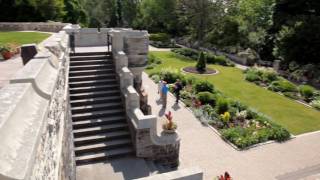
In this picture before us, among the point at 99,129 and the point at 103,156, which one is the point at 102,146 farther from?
the point at 99,129

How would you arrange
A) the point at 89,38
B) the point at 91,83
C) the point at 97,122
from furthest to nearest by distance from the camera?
the point at 89,38, the point at 91,83, the point at 97,122

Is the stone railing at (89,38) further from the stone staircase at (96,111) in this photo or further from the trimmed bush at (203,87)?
the trimmed bush at (203,87)

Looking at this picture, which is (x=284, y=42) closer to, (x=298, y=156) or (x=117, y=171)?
(x=298, y=156)

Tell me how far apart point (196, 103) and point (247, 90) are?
5.83m

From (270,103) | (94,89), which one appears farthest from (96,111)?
(270,103)

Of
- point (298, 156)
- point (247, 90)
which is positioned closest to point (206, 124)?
point (298, 156)

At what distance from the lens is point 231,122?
50.5 ft

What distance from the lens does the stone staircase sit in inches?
442

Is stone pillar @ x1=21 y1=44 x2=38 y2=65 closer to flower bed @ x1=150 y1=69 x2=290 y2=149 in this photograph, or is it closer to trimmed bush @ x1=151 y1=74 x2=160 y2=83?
flower bed @ x1=150 y1=69 x2=290 y2=149

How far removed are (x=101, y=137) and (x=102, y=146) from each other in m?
0.40

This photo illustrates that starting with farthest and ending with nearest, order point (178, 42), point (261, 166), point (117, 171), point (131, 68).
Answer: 1. point (178, 42)
2. point (131, 68)
3. point (261, 166)
4. point (117, 171)

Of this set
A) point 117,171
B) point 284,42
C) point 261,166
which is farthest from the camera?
point 284,42

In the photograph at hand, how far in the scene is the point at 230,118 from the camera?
15617 mm

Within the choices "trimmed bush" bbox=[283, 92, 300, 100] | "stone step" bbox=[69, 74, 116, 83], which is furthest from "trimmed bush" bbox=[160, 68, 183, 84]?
"stone step" bbox=[69, 74, 116, 83]
